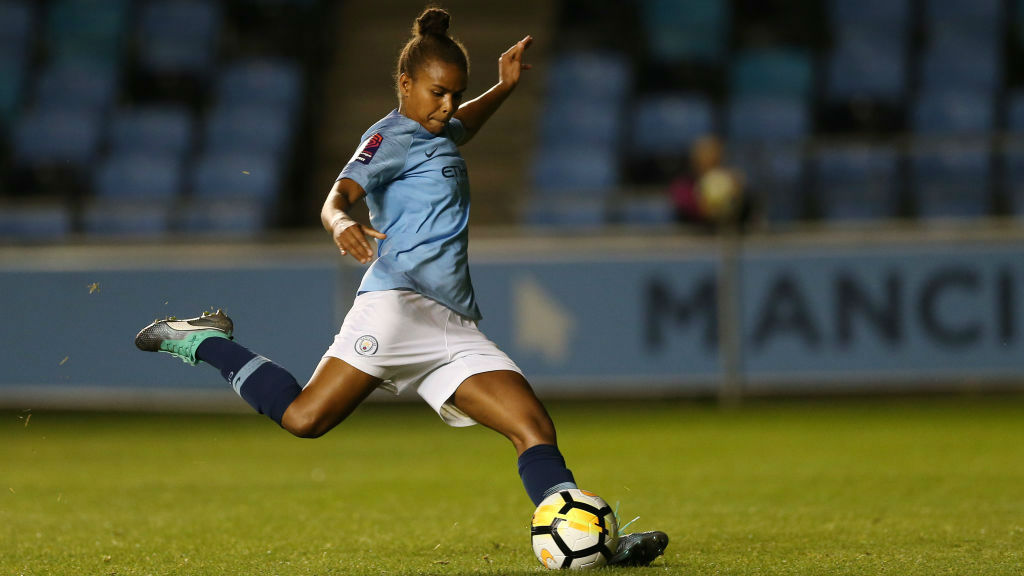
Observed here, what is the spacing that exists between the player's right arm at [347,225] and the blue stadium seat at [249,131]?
10.4 meters

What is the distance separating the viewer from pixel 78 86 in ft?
49.7

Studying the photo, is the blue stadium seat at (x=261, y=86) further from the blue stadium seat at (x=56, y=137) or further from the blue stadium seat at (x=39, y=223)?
the blue stadium seat at (x=39, y=223)

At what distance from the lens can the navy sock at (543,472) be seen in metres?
4.21

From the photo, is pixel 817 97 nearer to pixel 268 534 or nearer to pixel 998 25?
pixel 998 25

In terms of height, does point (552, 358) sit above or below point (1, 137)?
below

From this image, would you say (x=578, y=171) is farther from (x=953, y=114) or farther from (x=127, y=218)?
(x=127, y=218)

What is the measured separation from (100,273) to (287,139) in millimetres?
4117

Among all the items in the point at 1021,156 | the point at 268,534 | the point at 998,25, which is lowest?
the point at 268,534

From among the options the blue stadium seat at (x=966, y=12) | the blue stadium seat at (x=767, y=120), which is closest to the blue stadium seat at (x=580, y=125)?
the blue stadium seat at (x=767, y=120)

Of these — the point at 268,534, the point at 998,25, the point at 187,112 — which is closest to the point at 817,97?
the point at 998,25

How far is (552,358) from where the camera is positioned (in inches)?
417

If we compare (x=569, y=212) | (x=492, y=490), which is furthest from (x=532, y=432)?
(x=569, y=212)

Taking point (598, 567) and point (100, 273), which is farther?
point (100, 273)

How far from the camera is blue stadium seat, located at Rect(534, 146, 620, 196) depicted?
526 inches
